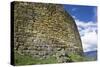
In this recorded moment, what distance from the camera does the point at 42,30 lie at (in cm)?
240

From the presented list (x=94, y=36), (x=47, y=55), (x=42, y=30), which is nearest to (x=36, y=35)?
(x=42, y=30)

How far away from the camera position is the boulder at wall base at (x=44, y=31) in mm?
2300

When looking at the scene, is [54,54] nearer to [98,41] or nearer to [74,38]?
[74,38]

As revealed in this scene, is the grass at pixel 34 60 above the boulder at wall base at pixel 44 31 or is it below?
below

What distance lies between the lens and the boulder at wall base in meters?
2.30

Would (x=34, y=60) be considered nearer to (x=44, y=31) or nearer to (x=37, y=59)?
(x=37, y=59)

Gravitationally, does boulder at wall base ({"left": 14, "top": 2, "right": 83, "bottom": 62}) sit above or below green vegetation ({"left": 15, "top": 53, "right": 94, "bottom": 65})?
above

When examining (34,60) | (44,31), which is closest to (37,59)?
(34,60)

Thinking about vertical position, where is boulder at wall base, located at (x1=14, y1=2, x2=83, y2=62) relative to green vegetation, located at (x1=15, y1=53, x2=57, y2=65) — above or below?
above

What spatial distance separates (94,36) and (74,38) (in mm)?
285

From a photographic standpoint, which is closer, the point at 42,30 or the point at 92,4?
the point at 42,30

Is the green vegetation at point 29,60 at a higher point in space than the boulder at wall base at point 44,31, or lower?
lower

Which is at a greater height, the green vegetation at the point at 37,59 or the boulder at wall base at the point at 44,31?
the boulder at wall base at the point at 44,31

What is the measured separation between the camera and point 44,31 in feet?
7.91
